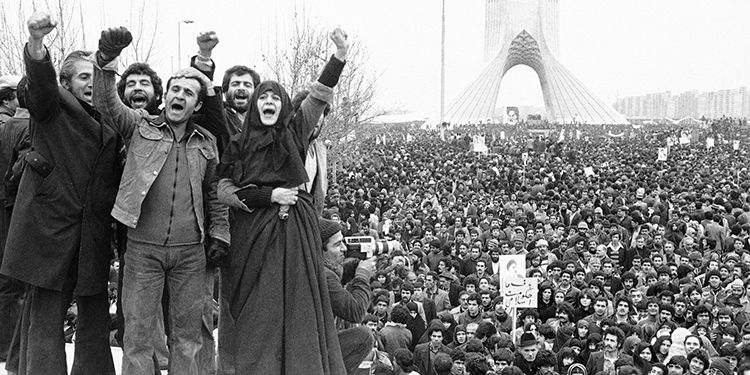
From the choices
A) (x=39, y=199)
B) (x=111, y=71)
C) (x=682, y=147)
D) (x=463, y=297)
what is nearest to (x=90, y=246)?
(x=39, y=199)

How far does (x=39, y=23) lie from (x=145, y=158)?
0.70 metres

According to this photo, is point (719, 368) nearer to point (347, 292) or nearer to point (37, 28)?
point (347, 292)

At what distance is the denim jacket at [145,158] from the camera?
3748mm

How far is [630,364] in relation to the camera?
21.3 ft

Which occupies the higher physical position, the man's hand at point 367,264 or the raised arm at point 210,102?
the raised arm at point 210,102

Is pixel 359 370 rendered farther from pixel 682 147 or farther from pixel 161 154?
pixel 682 147

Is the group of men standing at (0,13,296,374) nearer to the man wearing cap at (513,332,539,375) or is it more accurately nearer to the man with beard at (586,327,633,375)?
the man wearing cap at (513,332,539,375)

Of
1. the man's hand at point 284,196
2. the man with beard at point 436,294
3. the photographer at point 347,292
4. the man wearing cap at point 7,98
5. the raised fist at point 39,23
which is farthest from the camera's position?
the man with beard at point 436,294

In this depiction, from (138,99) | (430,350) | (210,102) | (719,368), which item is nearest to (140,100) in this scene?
(138,99)

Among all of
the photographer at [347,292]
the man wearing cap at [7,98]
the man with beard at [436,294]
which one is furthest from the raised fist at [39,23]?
the man with beard at [436,294]

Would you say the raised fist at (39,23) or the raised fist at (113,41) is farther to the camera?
the raised fist at (113,41)

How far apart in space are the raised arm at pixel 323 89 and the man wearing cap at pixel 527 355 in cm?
349

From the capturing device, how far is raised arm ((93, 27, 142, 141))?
362 centimetres

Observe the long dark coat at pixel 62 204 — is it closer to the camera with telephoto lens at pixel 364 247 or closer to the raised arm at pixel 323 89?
the raised arm at pixel 323 89
